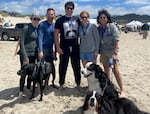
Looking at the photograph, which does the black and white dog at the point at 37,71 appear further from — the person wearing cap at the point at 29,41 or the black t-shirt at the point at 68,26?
the black t-shirt at the point at 68,26

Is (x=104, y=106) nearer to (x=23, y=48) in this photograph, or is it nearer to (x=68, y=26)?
(x=68, y=26)

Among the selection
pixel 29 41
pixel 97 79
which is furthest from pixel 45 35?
pixel 97 79

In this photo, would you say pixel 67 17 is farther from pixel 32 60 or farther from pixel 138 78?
pixel 138 78

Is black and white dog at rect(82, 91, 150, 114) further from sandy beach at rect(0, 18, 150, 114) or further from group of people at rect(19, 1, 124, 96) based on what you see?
group of people at rect(19, 1, 124, 96)

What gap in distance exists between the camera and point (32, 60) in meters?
8.51

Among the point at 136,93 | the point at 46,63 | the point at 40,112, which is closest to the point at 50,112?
the point at 40,112

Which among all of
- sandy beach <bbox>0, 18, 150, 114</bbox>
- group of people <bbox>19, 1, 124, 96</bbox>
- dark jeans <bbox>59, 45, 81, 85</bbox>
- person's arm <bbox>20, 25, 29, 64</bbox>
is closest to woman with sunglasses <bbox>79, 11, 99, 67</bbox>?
group of people <bbox>19, 1, 124, 96</bbox>

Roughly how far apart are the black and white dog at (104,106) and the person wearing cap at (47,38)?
2.14 meters

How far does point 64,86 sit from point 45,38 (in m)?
1.59

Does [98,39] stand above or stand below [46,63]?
above

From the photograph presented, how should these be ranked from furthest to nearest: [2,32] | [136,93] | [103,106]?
1. [2,32]
2. [136,93]
3. [103,106]

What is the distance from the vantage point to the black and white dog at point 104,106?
6301 mm

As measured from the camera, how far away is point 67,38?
8.24m

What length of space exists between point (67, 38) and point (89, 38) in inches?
20.8
